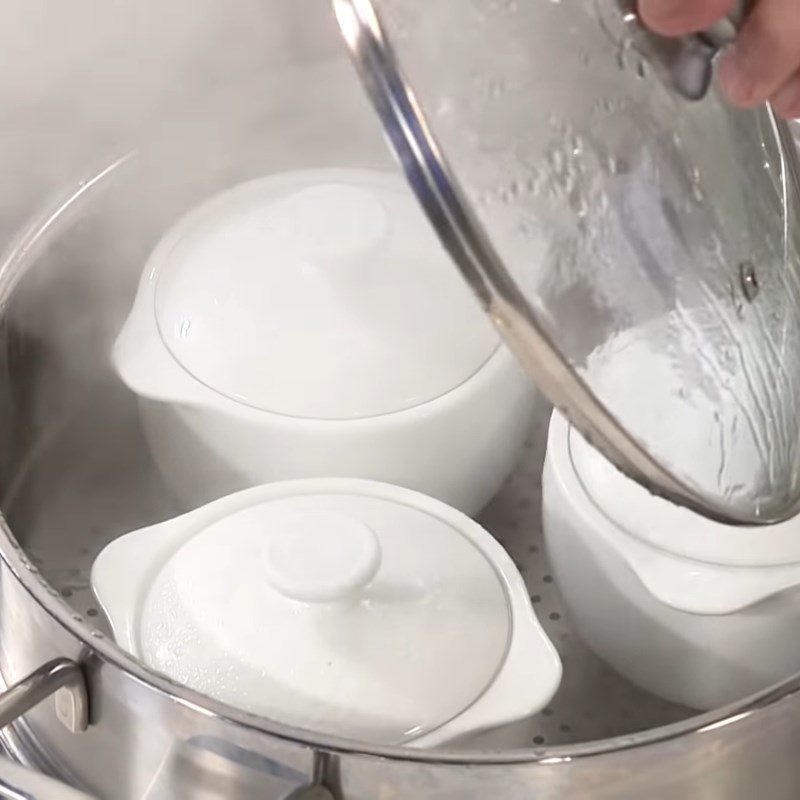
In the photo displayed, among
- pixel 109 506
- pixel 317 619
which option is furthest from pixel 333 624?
pixel 109 506

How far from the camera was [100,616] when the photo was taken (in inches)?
25.5

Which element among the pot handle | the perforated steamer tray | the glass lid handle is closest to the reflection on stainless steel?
the pot handle

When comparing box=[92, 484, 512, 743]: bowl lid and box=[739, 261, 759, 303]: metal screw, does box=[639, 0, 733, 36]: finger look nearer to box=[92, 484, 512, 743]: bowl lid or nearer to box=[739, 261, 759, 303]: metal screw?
box=[739, 261, 759, 303]: metal screw

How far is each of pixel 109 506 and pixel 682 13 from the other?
49cm

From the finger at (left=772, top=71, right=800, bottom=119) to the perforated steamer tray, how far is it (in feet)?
1.04

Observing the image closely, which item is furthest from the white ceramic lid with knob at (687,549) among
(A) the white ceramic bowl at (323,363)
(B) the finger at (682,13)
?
(B) the finger at (682,13)

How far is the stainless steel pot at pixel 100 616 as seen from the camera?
42 cm

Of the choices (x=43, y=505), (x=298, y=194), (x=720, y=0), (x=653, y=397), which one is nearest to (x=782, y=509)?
(x=653, y=397)

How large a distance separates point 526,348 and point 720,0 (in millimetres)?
120

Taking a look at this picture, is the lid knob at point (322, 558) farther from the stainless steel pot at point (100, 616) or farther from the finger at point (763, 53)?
the finger at point (763, 53)

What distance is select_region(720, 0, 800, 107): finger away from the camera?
390 millimetres

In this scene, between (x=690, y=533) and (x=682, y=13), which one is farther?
(x=690, y=533)

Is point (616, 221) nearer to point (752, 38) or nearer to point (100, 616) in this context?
point (752, 38)

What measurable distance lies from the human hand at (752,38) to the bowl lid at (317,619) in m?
0.24
